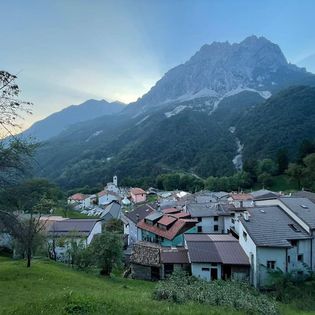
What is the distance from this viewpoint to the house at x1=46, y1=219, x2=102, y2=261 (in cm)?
4028

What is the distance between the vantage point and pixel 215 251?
3158 cm

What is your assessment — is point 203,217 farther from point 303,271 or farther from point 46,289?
point 46,289

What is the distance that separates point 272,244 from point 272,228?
8.09 feet

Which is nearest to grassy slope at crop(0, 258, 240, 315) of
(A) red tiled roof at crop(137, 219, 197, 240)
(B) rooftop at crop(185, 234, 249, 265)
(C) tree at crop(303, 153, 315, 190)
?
(B) rooftop at crop(185, 234, 249, 265)

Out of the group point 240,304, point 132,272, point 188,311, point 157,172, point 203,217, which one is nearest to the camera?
point 188,311

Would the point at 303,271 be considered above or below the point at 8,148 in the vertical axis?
below

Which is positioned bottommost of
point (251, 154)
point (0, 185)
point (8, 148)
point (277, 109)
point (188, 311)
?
point (188, 311)

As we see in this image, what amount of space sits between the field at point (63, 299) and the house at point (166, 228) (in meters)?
21.2

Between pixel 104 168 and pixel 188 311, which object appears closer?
pixel 188 311

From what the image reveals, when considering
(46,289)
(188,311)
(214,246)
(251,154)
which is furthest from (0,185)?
(251,154)

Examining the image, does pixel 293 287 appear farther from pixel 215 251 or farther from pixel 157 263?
pixel 157 263

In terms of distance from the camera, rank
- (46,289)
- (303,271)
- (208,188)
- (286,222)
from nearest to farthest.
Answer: (46,289) → (303,271) → (286,222) → (208,188)

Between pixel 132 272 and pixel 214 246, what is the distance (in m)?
9.29

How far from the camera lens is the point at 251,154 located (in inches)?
5418
